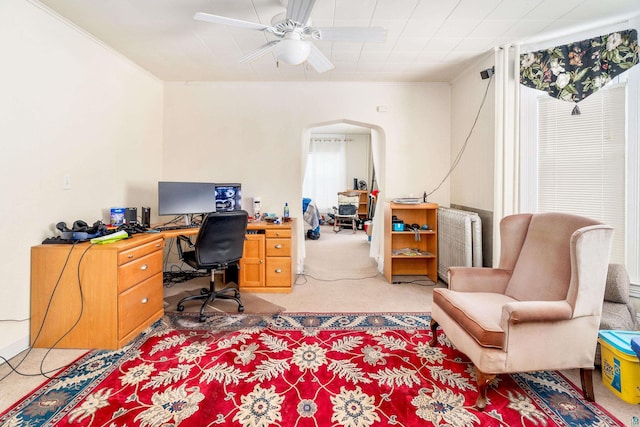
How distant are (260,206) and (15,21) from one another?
2663mm

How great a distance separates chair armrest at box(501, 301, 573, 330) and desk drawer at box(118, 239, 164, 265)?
2483 millimetres

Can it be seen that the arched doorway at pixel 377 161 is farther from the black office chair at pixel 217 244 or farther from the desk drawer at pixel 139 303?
the desk drawer at pixel 139 303

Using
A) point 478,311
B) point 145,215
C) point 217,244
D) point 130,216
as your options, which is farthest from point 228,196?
point 478,311

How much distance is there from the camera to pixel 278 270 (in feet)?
10.9

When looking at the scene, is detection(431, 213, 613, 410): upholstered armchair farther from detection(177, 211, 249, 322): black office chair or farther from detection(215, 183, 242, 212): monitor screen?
detection(215, 183, 242, 212): monitor screen

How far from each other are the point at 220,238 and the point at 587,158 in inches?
130

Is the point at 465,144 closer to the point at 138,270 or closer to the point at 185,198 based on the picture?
the point at 185,198

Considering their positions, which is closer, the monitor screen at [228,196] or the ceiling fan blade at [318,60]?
the ceiling fan blade at [318,60]

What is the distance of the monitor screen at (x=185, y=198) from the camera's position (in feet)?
10.3

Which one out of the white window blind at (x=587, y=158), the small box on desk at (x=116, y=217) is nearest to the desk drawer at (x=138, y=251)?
the small box on desk at (x=116, y=217)

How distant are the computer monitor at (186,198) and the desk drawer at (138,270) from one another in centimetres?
70

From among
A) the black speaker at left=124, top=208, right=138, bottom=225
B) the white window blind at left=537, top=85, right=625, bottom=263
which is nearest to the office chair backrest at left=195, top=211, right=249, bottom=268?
the black speaker at left=124, top=208, right=138, bottom=225

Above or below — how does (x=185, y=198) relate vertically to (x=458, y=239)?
above

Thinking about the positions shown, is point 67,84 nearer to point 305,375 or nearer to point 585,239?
point 305,375
